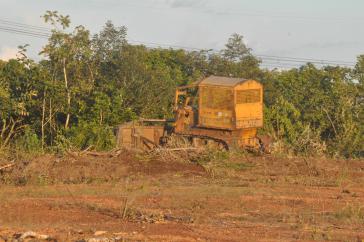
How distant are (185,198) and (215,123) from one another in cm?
1091

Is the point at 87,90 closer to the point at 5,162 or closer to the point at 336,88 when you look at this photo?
the point at 5,162

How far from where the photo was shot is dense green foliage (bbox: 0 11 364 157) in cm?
2744

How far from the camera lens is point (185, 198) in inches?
669

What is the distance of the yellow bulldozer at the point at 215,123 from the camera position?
27.3m

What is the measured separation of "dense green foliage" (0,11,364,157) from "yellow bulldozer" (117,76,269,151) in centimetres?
109

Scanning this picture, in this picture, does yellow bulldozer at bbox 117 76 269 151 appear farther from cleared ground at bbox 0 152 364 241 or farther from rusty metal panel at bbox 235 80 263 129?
cleared ground at bbox 0 152 364 241

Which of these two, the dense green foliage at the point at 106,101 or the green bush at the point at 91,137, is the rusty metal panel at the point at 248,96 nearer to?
the dense green foliage at the point at 106,101

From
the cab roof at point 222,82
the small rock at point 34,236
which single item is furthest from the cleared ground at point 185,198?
the cab roof at point 222,82

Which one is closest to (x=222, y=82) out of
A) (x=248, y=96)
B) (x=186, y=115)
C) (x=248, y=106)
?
(x=248, y=96)

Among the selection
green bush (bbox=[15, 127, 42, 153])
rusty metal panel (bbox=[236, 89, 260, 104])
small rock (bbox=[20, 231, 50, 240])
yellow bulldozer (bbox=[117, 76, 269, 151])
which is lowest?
small rock (bbox=[20, 231, 50, 240])

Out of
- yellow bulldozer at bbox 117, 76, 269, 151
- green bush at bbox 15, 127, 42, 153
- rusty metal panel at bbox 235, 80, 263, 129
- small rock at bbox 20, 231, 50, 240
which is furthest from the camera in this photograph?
rusty metal panel at bbox 235, 80, 263, 129

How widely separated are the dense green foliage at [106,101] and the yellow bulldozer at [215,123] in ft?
3.58

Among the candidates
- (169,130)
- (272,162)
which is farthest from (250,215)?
(169,130)

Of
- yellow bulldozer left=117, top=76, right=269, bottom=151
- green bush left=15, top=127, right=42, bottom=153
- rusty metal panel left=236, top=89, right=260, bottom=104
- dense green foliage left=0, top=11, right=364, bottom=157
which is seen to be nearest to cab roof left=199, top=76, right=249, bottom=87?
yellow bulldozer left=117, top=76, right=269, bottom=151
